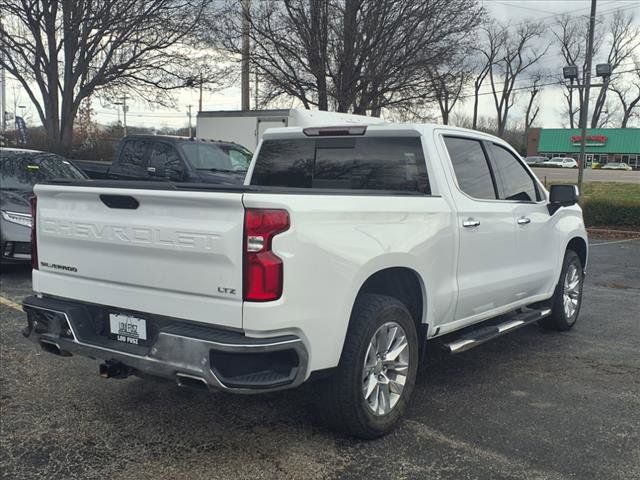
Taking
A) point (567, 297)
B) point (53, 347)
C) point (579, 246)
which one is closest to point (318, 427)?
point (53, 347)

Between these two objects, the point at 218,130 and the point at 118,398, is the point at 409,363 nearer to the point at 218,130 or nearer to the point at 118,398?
the point at 118,398

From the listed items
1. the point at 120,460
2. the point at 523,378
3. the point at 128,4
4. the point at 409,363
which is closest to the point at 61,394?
the point at 120,460

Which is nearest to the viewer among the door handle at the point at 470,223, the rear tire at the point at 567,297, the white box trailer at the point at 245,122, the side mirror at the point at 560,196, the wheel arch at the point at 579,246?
the door handle at the point at 470,223

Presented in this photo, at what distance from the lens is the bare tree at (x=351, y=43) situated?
63.1ft

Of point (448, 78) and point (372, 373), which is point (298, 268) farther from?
point (448, 78)

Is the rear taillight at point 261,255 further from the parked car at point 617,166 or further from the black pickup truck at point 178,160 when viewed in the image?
the parked car at point 617,166

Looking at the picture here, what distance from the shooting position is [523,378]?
195 inches

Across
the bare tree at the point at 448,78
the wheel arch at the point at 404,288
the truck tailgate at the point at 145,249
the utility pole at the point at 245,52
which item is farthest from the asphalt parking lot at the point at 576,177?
the truck tailgate at the point at 145,249

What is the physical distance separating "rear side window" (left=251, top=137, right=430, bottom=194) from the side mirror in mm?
1776

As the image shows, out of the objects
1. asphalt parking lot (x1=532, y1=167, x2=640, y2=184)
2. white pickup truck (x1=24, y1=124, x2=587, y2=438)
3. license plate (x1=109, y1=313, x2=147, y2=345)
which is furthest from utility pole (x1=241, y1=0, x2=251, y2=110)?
asphalt parking lot (x1=532, y1=167, x2=640, y2=184)

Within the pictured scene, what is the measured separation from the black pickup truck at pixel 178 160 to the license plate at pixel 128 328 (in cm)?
792

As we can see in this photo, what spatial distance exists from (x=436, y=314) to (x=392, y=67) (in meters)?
16.9

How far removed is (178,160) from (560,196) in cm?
776

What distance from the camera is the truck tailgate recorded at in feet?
10.1
